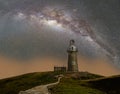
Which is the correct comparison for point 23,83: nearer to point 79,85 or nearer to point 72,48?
point 72,48

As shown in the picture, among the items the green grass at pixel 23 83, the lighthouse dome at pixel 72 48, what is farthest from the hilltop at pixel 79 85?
the lighthouse dome at pixel 72 48

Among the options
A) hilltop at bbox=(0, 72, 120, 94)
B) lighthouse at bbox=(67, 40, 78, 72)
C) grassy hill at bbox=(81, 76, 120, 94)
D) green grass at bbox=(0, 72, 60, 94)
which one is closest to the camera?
hilltop at bbox=(0, 72, 120, 94)

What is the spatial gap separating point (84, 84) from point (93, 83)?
263 cm

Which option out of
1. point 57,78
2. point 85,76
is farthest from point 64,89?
point 85,76

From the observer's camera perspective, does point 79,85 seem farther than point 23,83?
No

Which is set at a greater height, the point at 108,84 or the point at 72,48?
the point at 72,48

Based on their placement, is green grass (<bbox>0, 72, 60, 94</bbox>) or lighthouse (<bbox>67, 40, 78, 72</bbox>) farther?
lighthouse (<bbox>67, 40, 78, 72</bbox>)

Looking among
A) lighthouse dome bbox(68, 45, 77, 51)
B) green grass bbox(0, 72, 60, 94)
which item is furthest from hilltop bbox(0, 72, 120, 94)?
lighthouse dome bbox(68, 45, 77, 51)

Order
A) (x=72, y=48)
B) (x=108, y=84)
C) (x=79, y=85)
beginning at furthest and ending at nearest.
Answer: (x=72, y=48)
(x=79, y=85)
(x=108, y=84)

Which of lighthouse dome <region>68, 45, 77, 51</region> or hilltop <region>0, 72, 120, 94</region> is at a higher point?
lighthouse dome <region>68, 45, 77, 51</region>

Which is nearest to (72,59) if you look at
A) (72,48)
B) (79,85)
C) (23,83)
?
(72,48)

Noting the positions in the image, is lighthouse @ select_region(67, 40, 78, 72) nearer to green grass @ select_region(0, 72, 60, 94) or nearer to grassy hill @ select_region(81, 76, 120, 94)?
green grass @ select_region(0, 72, 60, 94)

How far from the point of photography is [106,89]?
82.1m

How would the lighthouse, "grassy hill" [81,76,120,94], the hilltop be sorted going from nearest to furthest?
the hilltop < "grassy hill" [81,76,120,94] < the lighthouse
